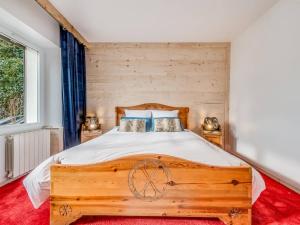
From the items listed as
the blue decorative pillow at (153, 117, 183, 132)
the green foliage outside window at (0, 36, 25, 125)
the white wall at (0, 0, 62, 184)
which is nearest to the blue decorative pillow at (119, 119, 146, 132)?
the blue decorative pillow at (153, 117, 183, 132)

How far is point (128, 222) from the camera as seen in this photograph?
1.68 m

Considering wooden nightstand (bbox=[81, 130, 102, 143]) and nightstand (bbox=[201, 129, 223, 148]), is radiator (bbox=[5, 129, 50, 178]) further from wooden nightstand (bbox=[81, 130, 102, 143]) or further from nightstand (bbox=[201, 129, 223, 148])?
nightstand (bbox=[201, 129, 223, 148])

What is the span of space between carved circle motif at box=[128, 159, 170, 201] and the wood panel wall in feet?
8.66

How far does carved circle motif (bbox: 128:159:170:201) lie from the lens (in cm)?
155

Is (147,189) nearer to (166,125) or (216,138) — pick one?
(166,125)

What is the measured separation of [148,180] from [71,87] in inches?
99.7

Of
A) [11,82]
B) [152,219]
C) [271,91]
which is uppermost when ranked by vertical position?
[11,82]

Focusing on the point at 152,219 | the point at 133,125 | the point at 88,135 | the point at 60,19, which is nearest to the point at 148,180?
the point at 152,219

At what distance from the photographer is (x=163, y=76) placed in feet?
13.5

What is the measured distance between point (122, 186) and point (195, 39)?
10.4 feet

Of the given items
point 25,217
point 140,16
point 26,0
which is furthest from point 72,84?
point 25,217

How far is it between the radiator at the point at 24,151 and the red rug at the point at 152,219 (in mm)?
367

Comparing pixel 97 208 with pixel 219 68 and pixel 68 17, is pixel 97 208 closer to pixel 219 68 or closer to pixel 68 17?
pixel 68 17

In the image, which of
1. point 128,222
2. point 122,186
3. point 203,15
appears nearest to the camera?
point 122,186
